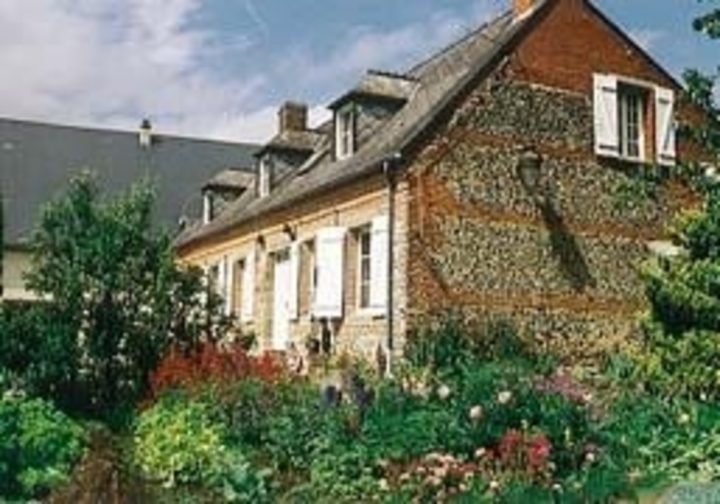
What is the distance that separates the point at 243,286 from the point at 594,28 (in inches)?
416

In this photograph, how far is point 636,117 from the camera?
2253 cm

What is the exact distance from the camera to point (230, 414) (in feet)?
46.4

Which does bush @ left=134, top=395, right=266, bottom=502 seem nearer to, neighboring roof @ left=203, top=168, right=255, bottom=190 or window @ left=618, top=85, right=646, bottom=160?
window @ left=618, top=85, right=646, bottom=160

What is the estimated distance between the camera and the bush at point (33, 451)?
12.0 m

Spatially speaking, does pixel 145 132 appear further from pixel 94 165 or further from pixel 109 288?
pixel 109 288

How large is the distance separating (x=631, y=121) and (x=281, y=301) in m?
8.58

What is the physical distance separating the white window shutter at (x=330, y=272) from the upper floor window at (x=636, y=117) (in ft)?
18.5

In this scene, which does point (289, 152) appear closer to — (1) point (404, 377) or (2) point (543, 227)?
(2) point (543, 227)

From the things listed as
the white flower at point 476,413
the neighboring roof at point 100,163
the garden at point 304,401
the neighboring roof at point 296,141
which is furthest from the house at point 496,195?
the neighboring roof at point 100,163

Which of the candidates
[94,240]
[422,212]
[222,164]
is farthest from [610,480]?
[222,164]

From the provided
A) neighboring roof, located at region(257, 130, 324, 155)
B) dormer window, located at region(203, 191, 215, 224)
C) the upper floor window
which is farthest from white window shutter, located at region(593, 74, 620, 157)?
dormer window, located at region(203, 191, 215, 224)

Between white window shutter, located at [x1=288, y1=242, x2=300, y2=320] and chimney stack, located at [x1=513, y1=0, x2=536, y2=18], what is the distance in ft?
21.7

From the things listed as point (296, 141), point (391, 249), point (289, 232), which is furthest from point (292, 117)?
point (391, 249)

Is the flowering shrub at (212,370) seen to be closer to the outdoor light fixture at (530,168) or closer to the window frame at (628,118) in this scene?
the outdoor light fixture at (530,168)
